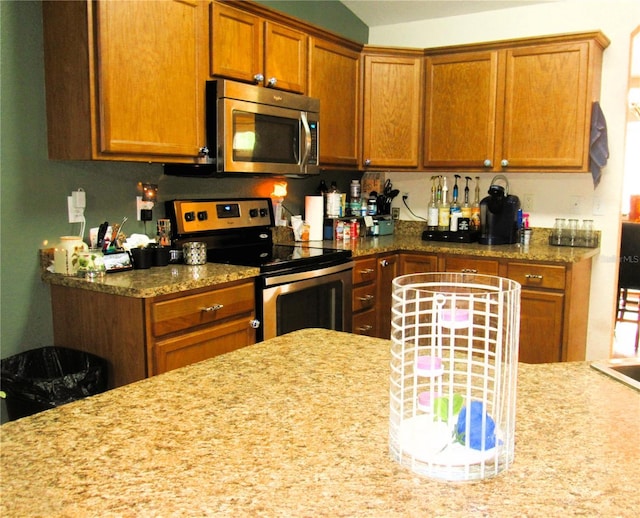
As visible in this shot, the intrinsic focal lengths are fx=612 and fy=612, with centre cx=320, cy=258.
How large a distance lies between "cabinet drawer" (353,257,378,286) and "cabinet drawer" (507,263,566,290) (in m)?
0.80

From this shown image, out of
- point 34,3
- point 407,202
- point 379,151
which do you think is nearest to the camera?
point 34,3

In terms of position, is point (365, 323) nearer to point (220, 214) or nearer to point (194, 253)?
point (220, 214)

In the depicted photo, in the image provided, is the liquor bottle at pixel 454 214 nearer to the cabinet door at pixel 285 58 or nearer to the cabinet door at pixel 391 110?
the cabinet door at pixel 391 110

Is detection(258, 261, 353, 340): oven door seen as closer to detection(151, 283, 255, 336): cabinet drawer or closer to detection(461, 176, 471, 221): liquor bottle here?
detection(151, 283, 255, 336): cabinet drawer

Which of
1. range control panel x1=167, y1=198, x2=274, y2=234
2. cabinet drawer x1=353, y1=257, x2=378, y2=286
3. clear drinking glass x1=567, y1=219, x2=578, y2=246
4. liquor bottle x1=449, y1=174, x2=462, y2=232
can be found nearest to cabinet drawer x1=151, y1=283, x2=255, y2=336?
range control panel x1=167, y1=198, x2=274, y2=234

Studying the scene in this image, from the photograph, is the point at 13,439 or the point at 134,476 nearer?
the point at 134,476

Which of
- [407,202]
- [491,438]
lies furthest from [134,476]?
[407,202]

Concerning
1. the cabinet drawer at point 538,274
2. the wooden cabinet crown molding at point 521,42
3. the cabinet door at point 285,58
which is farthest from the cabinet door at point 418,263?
the wooden cabinet crown molding at point 521,42

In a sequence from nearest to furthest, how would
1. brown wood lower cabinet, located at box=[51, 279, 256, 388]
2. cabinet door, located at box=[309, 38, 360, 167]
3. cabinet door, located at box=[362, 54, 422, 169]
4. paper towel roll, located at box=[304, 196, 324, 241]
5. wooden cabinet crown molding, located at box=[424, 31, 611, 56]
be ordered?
brown wood lower cabinet, located at box=[51, 279, 256, 388] < wooden cabinet crown molding, located at box=[424, 31, 611, 56] < cabinet door, located at box=[309, 38, 360, 167] < paper towel roll, located at box=[304, 196, 324, 241] < cabinet door, located at box=[362, 54, 422, 169]

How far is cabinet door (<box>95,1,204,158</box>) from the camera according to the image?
99.0 inches

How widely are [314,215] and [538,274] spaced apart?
1424 mm

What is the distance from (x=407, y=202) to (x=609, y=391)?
3.52m

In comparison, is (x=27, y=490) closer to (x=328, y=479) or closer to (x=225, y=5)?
(x=328, y=479)

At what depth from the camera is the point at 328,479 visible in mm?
864
